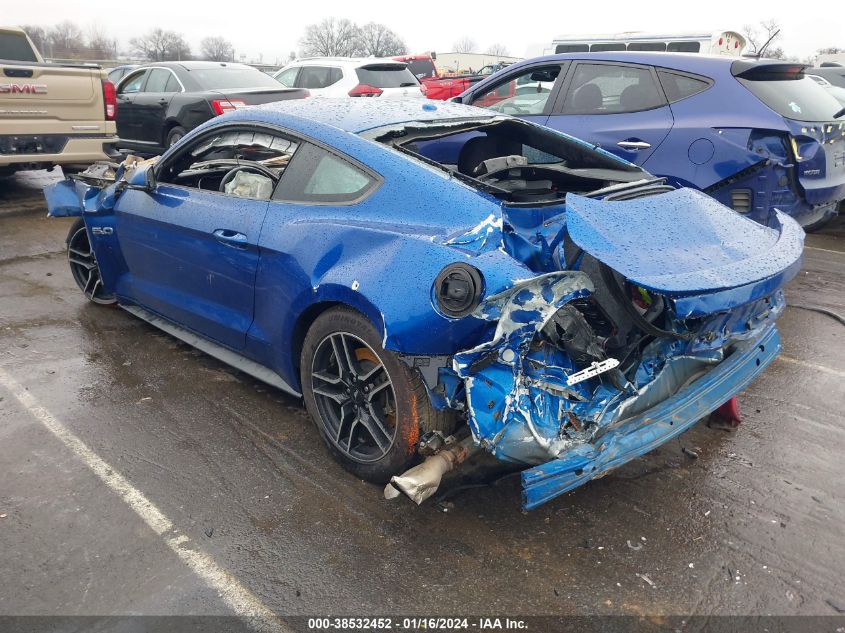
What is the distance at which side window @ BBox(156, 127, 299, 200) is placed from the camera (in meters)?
3.75

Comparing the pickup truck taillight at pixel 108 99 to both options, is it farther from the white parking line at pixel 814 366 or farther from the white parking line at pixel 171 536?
the white parking line at pixel 814 366

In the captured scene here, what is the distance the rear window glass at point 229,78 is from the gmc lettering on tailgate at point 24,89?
2548 mm

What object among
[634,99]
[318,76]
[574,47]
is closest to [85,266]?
[634,99]

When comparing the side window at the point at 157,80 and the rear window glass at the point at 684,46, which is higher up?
the rear window glass at the point at 684,46

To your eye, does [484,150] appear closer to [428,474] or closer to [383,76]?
[428,474]

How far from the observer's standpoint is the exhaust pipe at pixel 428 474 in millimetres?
2635

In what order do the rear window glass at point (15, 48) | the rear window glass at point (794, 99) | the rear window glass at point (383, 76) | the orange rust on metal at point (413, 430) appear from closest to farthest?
the orange rust on metal at point (413, 430) < the rear window glass at point (794, 99) < the rear window glass at point (15, 48) < the rear window glass at point (383, 76)

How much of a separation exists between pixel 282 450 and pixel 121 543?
873mm

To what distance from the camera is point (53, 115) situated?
8250mm

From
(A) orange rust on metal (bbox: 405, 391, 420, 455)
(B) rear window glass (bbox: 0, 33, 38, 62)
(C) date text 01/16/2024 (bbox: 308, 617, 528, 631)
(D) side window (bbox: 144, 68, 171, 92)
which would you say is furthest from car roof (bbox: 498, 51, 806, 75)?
(B) rear window glass (bbox: 0, 33, 38, 62)

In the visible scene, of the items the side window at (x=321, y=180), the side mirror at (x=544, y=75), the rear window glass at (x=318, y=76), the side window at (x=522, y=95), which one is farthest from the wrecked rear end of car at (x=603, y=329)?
the rear window glass at (x=318, y=76)

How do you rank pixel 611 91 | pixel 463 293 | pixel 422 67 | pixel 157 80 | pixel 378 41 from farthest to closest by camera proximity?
pixel 378 41 → pixel 422 67 → pixel 157 80 → pixel 611 91 → pixel 463 293

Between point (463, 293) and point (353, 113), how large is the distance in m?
1.49

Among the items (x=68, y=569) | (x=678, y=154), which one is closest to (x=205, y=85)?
(x=678, y=154)
